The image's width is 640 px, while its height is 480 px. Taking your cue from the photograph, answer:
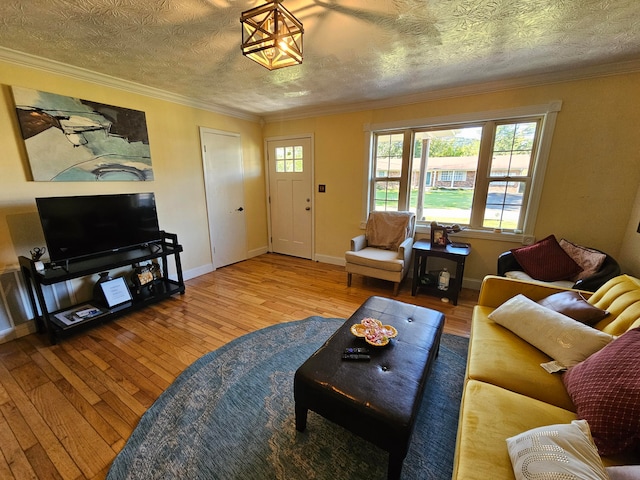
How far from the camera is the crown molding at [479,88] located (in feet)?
7.72

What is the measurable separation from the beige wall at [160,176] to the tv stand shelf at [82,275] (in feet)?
1.07

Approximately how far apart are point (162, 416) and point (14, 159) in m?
2.47

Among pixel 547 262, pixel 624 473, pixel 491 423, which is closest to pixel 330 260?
pixel 547 262

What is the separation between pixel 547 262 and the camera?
2443 millimetres

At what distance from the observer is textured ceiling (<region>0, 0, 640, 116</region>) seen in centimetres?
156

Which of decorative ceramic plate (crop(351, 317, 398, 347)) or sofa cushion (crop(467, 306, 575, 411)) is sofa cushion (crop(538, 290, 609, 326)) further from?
decorative ceramic plate (crop(351, 317, 398, 347))

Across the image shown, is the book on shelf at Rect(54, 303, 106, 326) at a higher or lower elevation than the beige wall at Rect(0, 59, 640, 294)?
lower

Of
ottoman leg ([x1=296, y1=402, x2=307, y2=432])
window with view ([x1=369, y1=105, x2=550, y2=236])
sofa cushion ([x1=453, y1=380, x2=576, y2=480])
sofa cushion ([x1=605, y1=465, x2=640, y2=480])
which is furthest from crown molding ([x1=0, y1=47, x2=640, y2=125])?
ottoman leg ([x1=296, y1=402, x2=307, y2=432])

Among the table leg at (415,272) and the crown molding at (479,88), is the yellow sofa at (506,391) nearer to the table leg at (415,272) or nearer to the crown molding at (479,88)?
the table leg at (415,272)

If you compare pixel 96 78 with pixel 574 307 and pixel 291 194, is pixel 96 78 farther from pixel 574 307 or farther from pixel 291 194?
pixel 574 307

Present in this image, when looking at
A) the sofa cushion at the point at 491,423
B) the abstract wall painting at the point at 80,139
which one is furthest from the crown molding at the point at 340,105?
the sofa cushion at the point at 491,423

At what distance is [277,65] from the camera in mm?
1598

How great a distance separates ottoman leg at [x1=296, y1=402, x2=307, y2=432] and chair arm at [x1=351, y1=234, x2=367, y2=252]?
7.19 feet

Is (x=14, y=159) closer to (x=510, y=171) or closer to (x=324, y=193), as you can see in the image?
(x=324, y=193)
